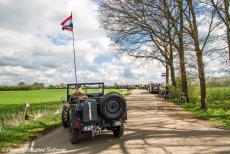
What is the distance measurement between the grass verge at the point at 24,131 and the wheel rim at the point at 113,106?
11.4ft

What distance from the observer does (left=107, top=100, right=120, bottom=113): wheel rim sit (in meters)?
10.5

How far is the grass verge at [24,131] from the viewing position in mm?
11555

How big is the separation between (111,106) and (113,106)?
0.32 feet

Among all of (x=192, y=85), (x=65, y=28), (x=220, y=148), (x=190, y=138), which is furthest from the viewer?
(x=192, y=85)

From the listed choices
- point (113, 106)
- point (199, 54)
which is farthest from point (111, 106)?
point (199, 54)

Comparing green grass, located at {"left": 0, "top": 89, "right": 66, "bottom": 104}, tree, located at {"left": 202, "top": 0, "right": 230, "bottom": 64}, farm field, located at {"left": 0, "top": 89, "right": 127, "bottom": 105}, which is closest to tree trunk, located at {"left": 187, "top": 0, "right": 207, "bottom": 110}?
tree, located at {"left": 202, "top": 0, "right": 230, "bottom": 64}

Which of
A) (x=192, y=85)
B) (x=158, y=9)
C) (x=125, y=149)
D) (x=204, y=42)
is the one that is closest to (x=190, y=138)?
(x=125, y=149)

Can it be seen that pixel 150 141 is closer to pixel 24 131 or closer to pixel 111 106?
pixel 111 106

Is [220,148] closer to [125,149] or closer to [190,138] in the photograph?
[190,138]

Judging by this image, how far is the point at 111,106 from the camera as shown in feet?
34.8

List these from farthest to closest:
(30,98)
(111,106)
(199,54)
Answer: (30,98) < (199,54) < (111,106)

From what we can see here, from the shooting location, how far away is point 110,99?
1060 centimetres

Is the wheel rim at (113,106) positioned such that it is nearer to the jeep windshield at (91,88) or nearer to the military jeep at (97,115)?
the military jeep at (97,115)

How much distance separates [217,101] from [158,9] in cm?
959
